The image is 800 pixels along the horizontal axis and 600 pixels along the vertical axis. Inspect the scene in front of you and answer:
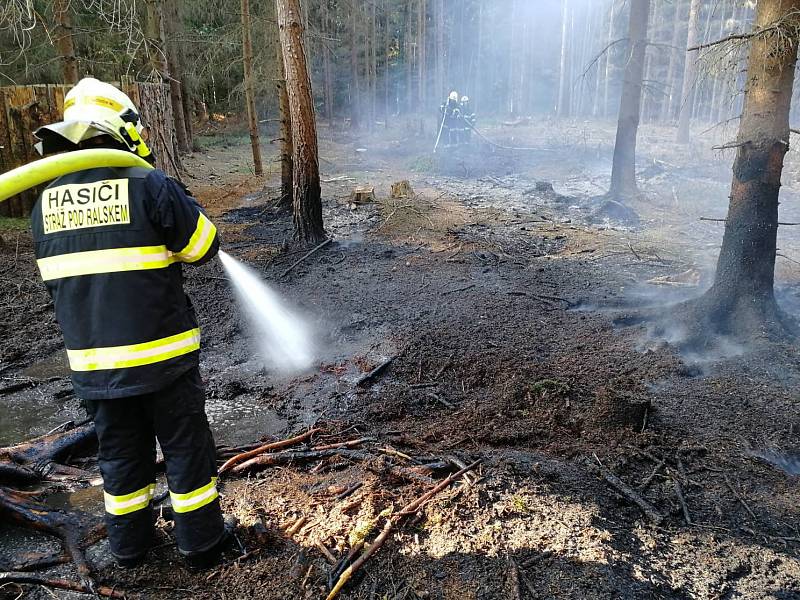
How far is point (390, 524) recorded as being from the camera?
2.87 m

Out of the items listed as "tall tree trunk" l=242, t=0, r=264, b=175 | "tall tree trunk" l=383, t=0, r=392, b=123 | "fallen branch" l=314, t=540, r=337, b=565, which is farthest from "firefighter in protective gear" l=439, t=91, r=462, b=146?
"fallen branch" l=314, t=540, r=337, b=565

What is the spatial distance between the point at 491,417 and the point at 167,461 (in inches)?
93.4

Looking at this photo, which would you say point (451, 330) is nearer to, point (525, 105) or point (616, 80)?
point (616, 80)

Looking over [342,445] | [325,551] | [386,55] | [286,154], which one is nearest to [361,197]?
[286,154]

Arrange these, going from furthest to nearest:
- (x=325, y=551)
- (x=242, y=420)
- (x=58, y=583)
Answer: (x=242, y=420) → (x=325, y=551) → (x=58, y=583)

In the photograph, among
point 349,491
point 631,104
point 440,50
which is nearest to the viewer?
point 349,491

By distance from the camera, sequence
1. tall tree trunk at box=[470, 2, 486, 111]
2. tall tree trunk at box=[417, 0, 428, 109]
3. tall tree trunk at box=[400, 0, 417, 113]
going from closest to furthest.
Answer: tall tree trunk at box=[417, 0, 428, 109]
tall tree trunk at box=[400, 0, 417, 113]
tall tree trunk at box=[470, 2, 486, 111]

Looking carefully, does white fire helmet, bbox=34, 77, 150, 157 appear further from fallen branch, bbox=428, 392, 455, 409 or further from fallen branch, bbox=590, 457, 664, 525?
fallen branch, bbox=590, 457, 664, 525

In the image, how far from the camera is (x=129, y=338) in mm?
2527

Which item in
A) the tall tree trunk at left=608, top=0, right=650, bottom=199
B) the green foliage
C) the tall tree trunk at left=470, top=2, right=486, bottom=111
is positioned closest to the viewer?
the green foliage

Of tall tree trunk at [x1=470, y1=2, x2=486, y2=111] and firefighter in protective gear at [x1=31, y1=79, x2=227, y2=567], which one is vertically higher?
tall tree trunk at [x1=470, y1=2, x2=486, y2=111]

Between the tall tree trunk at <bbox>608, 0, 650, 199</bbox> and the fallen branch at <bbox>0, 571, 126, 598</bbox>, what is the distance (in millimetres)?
13315

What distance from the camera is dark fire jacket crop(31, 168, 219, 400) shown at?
246 centimetres

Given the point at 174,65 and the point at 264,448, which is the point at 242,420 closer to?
the point at 264,448
